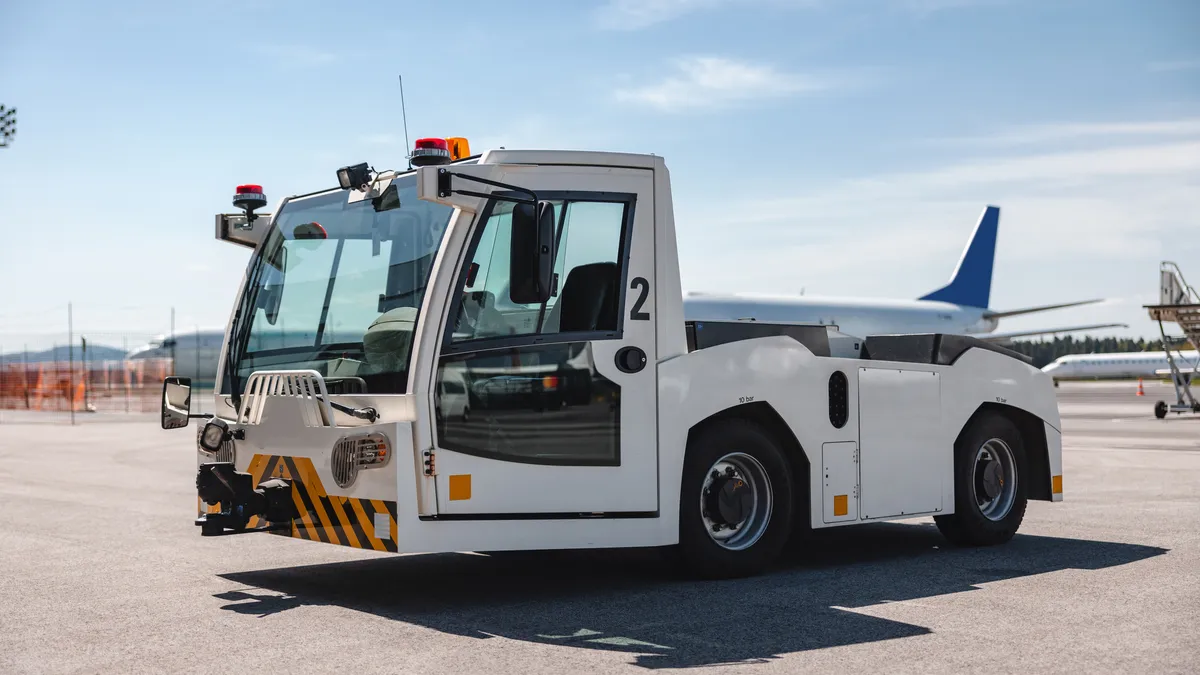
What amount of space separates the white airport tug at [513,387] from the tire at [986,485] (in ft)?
3.00

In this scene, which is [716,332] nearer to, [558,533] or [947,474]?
[558,533]

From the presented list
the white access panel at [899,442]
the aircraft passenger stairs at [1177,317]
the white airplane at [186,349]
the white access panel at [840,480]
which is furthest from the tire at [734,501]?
the white airplane at [186,349]

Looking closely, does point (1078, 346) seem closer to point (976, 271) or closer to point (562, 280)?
point (976, 271)

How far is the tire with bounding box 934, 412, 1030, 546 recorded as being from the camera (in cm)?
870

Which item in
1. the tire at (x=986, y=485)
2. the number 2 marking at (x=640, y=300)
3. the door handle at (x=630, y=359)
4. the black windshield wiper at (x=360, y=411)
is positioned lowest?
the tire at (x=986, y=485)

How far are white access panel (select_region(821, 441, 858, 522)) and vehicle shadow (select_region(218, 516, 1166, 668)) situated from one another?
1.30 feet

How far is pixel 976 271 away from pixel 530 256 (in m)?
53.5

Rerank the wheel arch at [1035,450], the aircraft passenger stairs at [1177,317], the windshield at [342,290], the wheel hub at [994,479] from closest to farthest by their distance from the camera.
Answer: the windshield at [342,290] < the wheel hub at [994,479] < the wheel arch at [1035,450] < the aircraft passenger stairs at [1177,317]

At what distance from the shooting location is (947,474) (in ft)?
28.0

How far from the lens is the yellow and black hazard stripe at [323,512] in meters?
6.20

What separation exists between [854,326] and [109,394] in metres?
29.2

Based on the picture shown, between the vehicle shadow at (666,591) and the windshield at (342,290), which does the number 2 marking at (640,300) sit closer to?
the windshield at (342,290)

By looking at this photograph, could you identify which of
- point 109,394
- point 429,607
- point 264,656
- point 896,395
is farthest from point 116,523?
point 109,394

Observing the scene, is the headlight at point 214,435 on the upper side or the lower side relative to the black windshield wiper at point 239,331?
lower
